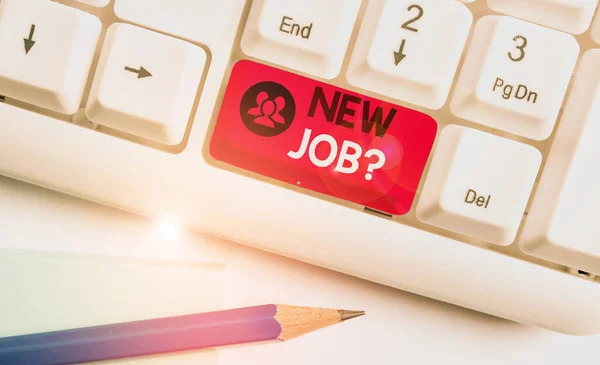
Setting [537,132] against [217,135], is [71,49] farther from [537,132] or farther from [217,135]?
[537,132]

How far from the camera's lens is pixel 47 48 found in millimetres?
Answer: 205

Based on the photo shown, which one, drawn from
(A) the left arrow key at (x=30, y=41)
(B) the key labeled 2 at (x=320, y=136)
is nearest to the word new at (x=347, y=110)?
(B) the key labeled 2 at (x=320, y=136)

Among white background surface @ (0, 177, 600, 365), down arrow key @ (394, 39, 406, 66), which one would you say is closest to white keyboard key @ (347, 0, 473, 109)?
down arrow key @ (394, 39, 406, 66)

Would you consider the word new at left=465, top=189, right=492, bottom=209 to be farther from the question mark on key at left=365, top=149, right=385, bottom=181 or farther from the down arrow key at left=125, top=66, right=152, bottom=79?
the down arrow key at left=125, top=66, right=152, bottom=79

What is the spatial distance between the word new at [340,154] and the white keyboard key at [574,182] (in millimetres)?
70

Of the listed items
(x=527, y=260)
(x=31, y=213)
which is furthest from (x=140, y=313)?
(x=527, y=260)

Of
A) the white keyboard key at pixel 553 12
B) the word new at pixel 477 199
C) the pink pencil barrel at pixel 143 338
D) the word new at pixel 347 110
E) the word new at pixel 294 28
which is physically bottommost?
the pink pencil barrel at pixel 143 338

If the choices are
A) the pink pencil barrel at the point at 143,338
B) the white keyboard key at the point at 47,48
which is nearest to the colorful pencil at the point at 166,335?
the pink pencil barrel at the point at 143,338

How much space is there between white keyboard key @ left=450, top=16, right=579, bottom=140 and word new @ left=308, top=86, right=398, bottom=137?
3cm

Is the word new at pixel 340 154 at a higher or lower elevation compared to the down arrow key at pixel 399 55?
lower

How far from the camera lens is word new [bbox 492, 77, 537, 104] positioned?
0.69ft

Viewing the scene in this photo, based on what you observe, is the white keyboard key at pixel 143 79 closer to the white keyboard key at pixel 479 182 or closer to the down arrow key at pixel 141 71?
the down arrow key at pixel 141 71

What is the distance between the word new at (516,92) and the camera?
0.21 meters

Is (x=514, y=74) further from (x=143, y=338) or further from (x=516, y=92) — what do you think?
(x=143, y=338)
